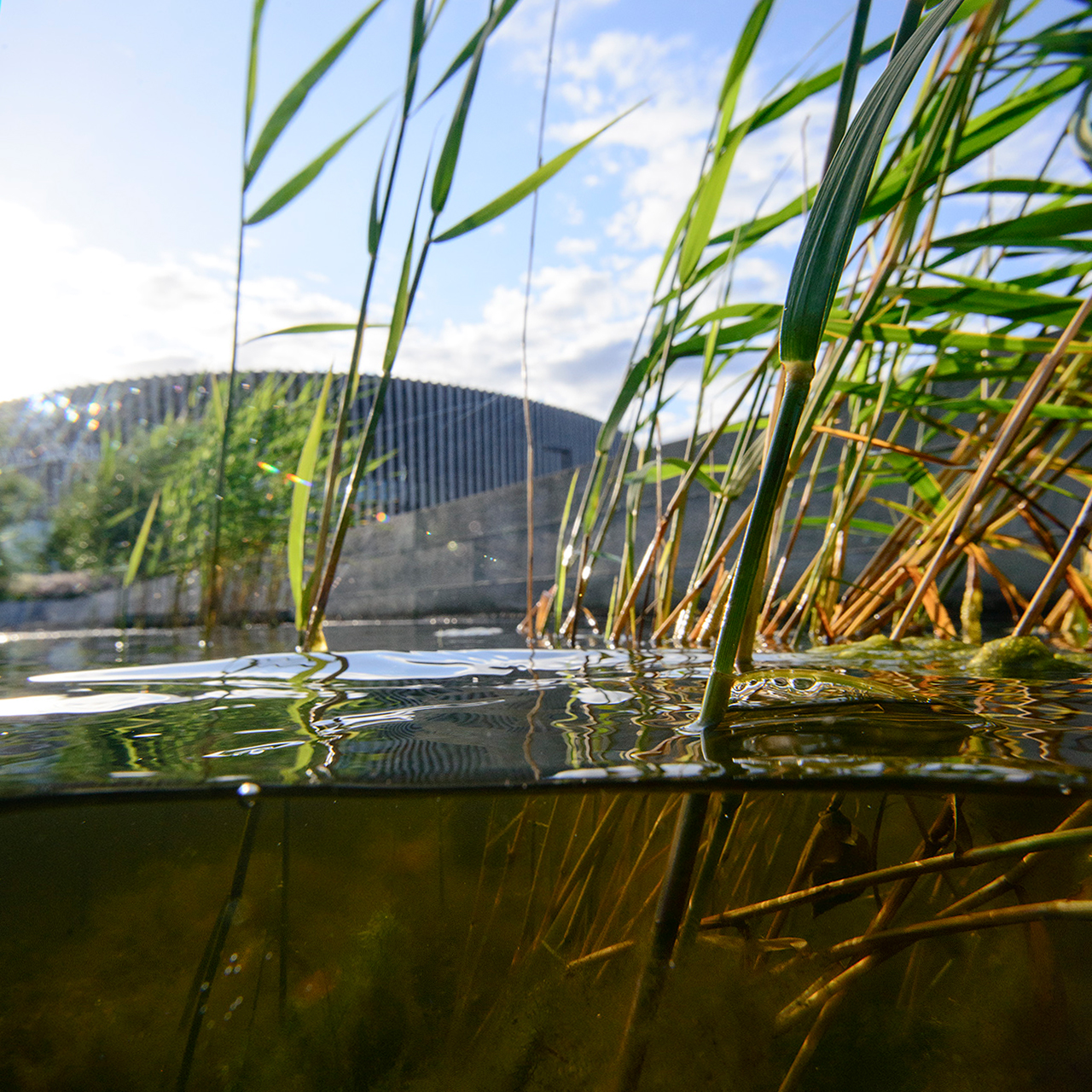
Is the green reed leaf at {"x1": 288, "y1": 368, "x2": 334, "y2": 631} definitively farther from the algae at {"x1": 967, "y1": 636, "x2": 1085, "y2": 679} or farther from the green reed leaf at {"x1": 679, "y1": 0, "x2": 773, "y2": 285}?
the algae at {"x1": 967, "y1": 636, "x2": 1085, "y2": 679}

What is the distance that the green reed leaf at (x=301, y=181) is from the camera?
704 mm

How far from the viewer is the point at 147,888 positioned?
1.39 feet

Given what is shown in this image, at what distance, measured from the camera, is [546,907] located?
1.34 feet

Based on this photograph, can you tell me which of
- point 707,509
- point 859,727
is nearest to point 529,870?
point 859,727

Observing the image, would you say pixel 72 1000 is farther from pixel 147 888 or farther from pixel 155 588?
pixel 155 588

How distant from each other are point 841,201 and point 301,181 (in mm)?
634

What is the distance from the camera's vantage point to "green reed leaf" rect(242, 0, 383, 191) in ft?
2.17

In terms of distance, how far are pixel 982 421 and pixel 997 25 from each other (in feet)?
1.60

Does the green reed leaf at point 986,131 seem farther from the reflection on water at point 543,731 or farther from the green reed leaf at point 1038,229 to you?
the reflection on water at point 543,731

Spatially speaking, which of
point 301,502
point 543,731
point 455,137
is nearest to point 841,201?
point 543,731

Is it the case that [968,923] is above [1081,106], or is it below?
below

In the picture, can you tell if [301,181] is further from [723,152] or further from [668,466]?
[668,466]

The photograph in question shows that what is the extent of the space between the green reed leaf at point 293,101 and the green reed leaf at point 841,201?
0.53 m

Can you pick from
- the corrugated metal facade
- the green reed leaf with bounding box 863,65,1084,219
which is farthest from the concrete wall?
the green reed leaf with bounding box 863,65,1084,219
